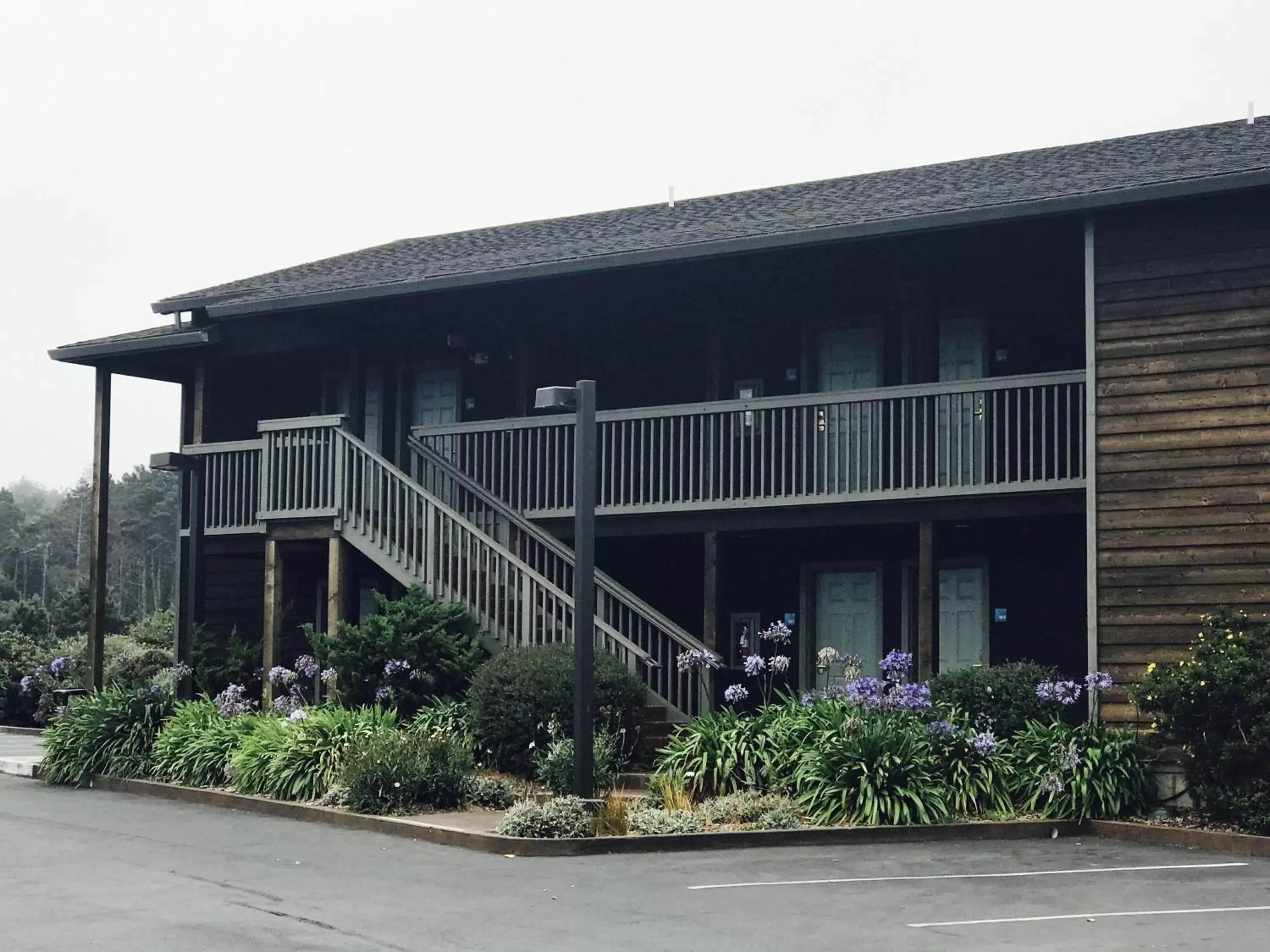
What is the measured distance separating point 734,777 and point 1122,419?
473 centimetres

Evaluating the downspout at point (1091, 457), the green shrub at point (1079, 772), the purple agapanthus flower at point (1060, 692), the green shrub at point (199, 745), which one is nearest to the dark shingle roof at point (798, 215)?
the downspout at point (1091, 457)

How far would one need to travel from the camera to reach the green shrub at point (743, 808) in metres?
13.5

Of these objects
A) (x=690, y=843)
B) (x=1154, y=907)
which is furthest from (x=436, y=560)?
(x=1154, y=907)

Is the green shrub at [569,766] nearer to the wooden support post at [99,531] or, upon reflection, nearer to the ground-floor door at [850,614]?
the ground-floor door at [850,614]

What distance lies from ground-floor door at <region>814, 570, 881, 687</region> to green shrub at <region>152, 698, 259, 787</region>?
6820 mm

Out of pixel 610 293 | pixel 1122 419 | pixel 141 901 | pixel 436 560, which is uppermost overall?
pixel 610 293

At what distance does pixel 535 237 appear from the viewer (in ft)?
75.3

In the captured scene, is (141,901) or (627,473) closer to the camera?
(141,901)

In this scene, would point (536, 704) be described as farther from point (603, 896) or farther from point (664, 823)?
point (603, 896)

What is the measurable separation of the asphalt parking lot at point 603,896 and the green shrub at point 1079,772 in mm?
484

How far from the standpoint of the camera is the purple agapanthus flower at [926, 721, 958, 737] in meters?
14.1

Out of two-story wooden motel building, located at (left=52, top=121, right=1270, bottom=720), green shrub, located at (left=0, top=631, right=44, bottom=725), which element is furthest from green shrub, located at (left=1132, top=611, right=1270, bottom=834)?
green shrub, located at (left=0, top=631, right=44, bottom=725)

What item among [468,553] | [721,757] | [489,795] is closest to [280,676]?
[468,553]

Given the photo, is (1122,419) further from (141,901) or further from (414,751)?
(141,901)
